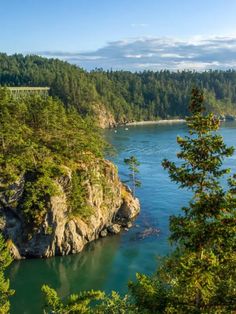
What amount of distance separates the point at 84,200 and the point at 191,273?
1963 inches

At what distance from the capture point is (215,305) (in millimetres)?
16328

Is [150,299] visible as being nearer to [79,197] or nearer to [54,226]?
[54,226]

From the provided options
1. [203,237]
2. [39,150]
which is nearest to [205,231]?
[203,237]

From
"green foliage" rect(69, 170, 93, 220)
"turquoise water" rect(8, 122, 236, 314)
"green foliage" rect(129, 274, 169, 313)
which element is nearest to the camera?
"green foliage" rect(129, 274, 169, 313)

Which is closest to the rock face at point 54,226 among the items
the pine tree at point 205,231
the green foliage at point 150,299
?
the green foliage at point 150,299

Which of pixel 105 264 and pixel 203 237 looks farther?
pixel 105 264

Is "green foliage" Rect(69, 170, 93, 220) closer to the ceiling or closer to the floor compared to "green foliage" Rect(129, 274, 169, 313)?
closer to the floor

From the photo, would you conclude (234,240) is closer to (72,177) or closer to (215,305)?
(215,305)

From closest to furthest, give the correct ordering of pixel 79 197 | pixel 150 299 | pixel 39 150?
pixel 150 299 < pixel 79 197 < pixel 39 150

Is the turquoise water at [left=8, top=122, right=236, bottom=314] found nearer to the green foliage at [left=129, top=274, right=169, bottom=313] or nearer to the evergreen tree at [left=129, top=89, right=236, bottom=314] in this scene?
the green foliage at [left=129, top=274, right=169, bottom=313]

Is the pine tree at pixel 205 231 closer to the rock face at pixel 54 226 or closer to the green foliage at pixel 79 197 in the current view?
the rock face at pixel 54 226

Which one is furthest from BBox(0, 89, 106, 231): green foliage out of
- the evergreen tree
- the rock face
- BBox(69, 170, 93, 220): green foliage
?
the evergreen tree

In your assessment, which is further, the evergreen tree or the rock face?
the rock face

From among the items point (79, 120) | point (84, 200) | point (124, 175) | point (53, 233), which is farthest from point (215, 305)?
point (124, 175)
